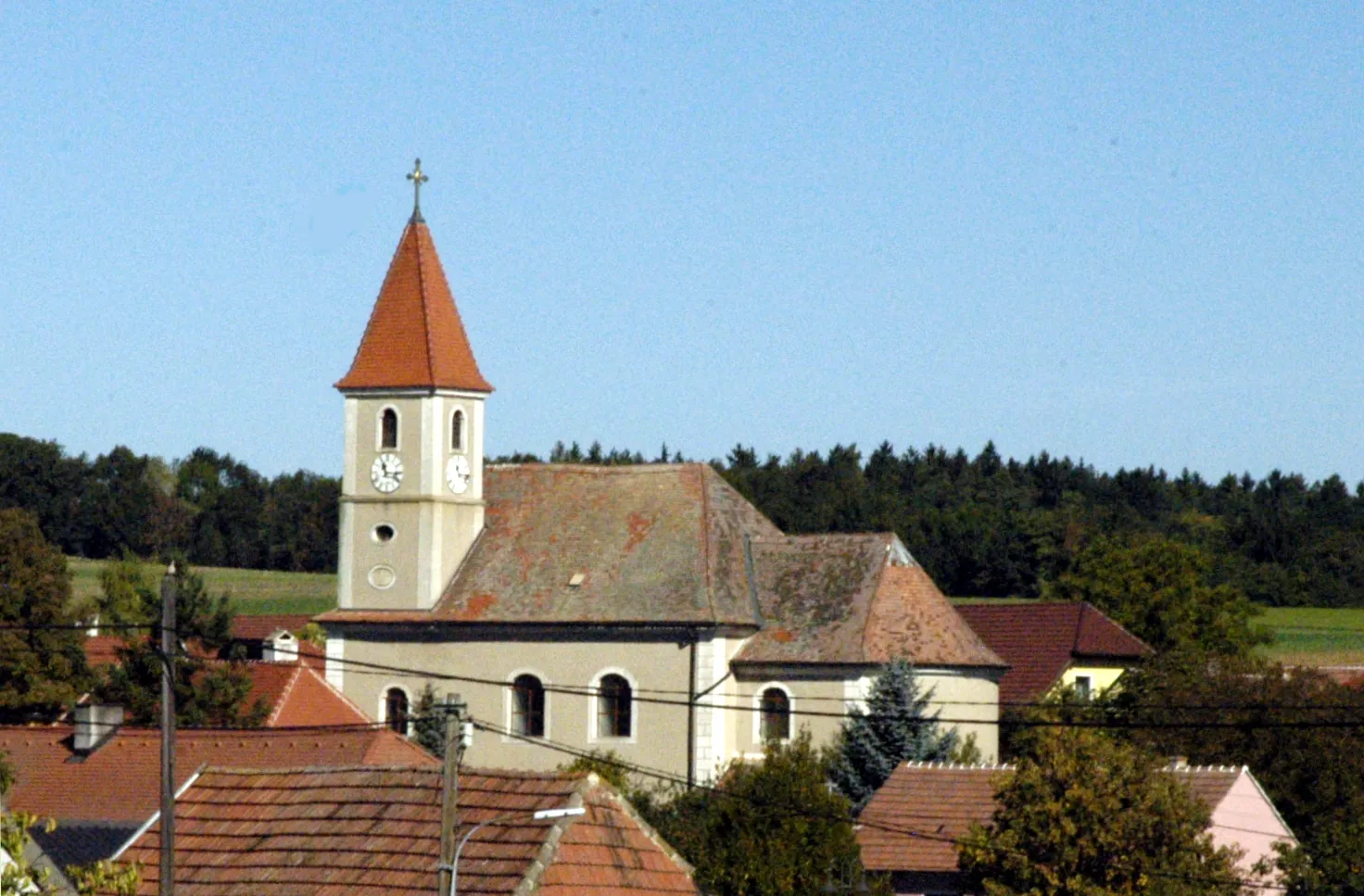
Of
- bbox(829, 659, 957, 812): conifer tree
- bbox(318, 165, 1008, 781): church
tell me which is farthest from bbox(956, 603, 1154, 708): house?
bbox(829, 659, 957, 812): conifer tree

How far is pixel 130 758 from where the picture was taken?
47.7 meters

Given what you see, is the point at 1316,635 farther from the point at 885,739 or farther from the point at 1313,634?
the point at 885,739

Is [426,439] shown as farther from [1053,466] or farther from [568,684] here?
[1053,466]

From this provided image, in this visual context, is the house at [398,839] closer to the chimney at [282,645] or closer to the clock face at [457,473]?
the clock face at [457,473]

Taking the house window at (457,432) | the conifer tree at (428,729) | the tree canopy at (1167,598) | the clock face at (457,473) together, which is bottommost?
the conifer tree at (428,729)

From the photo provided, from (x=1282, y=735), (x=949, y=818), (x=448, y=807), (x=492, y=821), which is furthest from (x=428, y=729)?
(x=448, y=807)

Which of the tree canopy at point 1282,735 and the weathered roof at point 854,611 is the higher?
the weathered roof at point 854,611

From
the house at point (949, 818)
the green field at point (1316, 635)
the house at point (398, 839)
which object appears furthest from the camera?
the green field at point (1316, 635)

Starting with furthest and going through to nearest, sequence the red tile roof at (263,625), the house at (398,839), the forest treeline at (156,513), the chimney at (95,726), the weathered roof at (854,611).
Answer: the forest treeline at (156,513)
the red tile roof at (263,625)
the weathered roof at (854,611)
the chimney at (95,726)
the house at (398,839)

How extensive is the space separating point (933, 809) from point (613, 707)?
13779mm

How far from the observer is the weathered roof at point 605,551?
2168 inches

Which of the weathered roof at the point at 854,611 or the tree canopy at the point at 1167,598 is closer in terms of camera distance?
the weathered roof at the point at 854,611

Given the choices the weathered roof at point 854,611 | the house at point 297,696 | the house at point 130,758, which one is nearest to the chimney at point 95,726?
the house at point 130,758

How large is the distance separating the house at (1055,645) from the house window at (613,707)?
45.9 ft
